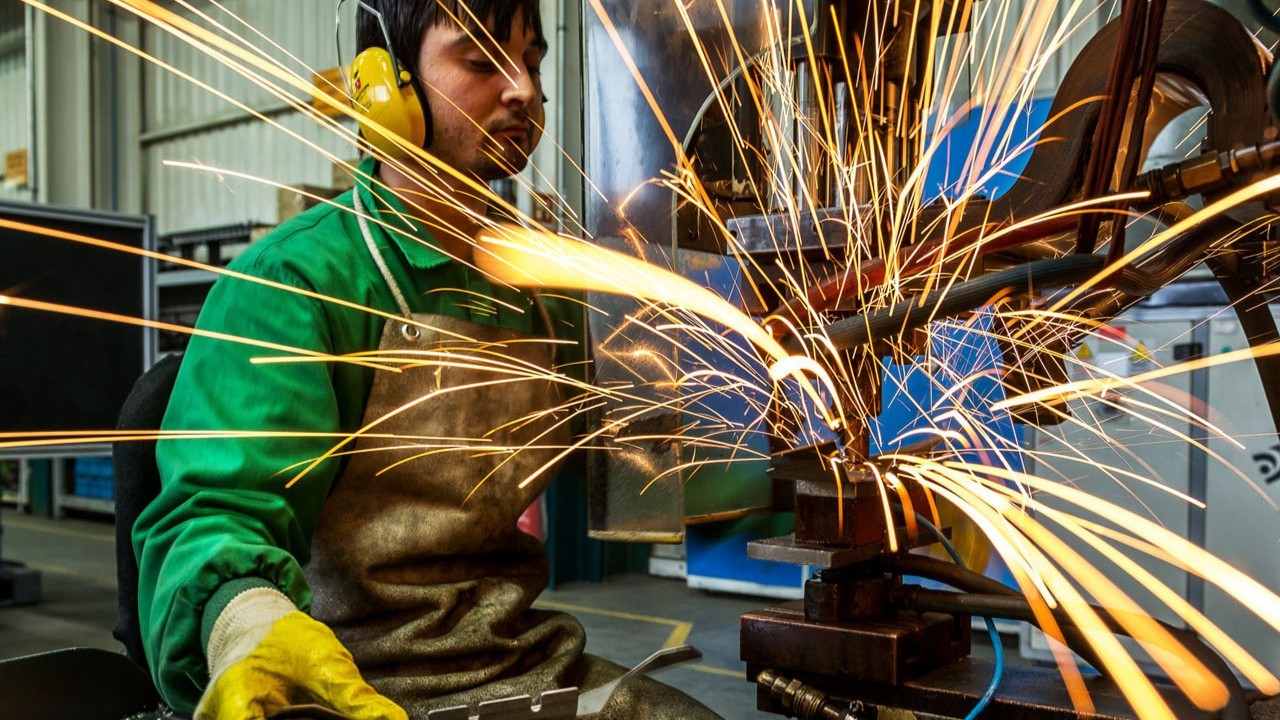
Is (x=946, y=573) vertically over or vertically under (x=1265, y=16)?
under

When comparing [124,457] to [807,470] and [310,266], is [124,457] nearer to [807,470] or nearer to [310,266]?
[310,266]

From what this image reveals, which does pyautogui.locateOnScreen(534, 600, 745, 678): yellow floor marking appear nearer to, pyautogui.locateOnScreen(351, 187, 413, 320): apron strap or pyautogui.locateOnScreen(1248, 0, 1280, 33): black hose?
pyautogui.locateOnScreen(351, 187, 413, 320): apron strap

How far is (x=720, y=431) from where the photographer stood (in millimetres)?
1521

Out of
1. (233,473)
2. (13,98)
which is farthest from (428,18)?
(13,98)

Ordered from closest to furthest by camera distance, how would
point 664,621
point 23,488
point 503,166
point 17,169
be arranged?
1. point 503,166
2. point 664,621
3. point 17,169
4. point 23,488

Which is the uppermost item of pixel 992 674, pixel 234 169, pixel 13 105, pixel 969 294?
pixel 13 105

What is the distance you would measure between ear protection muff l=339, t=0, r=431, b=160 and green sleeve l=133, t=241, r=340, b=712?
29 cm

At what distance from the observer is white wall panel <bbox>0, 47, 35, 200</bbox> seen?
9.52 metres

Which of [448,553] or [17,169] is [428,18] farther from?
[17,169]

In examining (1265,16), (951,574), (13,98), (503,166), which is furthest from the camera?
(13,98)

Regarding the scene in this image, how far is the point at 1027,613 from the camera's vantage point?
44.4 inches

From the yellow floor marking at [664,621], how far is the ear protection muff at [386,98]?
3032mm

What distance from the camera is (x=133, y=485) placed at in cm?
148

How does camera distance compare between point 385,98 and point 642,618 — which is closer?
point 385,98
